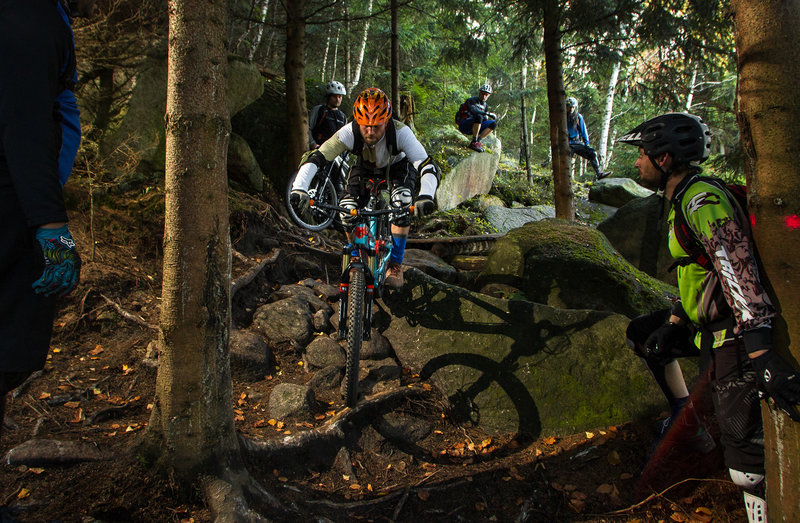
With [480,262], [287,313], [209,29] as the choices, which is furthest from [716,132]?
[209,29]

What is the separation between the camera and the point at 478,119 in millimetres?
17234

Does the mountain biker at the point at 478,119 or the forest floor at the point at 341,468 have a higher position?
the mountain biker at the point at 478,119

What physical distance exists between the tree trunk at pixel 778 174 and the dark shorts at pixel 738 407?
184 millimetres

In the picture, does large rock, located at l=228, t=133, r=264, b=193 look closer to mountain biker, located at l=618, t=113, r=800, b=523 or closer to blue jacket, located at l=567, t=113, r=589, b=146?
mountain biker, located at l=618, t=113, r=800, b=523

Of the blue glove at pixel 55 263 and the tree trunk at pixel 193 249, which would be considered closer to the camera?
the blue glove at pixel 55 263

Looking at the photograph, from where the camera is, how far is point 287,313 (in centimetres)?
570

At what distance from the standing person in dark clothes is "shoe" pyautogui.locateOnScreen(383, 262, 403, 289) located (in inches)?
142

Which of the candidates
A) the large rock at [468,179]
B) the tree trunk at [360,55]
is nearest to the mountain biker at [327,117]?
the large rock at [468,179]

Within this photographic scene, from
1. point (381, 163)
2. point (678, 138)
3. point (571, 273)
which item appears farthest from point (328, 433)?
point (571, 273)

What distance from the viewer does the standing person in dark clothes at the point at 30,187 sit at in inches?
72.5

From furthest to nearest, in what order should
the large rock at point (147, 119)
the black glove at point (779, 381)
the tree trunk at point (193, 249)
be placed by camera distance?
the large rock at point (147, 119) < the tree trunk at point (193, 249) < the black glove at point (779, 381)

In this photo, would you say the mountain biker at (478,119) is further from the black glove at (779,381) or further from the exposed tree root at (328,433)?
the black glove at (779,381)

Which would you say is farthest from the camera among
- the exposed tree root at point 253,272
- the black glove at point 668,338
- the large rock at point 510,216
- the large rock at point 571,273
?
the large rock at point 510,216

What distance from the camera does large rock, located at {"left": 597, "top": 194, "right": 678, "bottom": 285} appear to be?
9.34 metres
